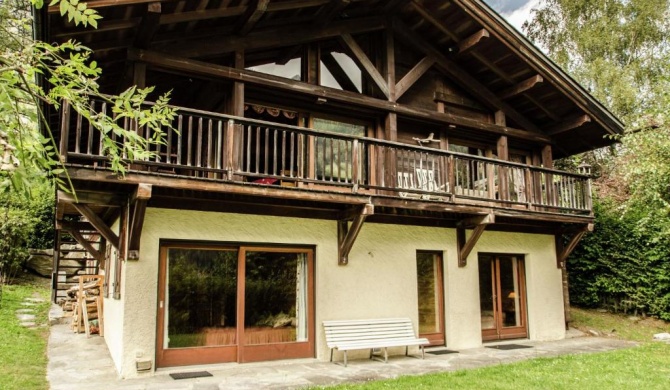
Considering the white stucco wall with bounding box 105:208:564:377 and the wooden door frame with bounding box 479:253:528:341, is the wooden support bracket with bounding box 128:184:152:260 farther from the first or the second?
the wooden door frame with bounding box 479:253:528:341

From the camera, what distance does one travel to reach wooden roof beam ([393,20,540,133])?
35.8ft

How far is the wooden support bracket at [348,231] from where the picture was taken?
816cm

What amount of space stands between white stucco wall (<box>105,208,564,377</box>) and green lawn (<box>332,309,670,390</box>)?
2010 mm

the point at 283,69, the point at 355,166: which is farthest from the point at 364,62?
the point at 355,166

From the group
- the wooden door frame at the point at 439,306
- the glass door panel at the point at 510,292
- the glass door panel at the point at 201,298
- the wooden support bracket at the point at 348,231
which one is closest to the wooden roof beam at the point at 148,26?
the glass door panel at the point at 201,298

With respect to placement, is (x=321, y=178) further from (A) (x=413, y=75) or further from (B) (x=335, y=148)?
(A) (x=413, y=75)

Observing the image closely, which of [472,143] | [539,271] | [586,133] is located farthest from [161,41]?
[586,133]

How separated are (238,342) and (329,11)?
6.01m

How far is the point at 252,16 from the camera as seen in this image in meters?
8.30

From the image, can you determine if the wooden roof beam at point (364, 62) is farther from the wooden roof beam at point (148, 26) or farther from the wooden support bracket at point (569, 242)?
the wooden support bracket at point (569, 242)

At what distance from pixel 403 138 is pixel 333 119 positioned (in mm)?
1692

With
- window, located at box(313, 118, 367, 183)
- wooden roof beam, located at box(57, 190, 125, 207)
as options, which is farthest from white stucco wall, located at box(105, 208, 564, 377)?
window, located at box(313, 118, 367, 183)

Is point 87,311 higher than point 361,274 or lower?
lower

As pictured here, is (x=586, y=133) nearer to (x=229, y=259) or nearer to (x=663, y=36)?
(x=229, y=259)
